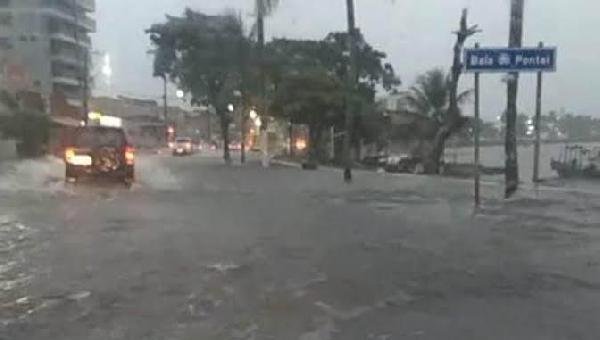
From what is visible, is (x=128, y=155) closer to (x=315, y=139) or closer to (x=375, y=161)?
(x=375, y=161)

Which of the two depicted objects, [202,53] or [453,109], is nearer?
[453,109]

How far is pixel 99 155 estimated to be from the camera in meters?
26.3

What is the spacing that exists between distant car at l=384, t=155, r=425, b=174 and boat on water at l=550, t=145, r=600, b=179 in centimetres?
668

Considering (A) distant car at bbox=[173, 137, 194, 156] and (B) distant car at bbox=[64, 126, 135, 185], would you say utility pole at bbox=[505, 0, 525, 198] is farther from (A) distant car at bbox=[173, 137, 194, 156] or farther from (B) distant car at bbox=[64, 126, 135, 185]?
(A) distant car at bbox=[173, 137, 194, 156]

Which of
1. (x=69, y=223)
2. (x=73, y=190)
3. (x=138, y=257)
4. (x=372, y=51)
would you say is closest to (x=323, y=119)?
(x=372, y=51)

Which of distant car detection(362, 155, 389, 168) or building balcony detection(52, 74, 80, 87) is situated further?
building balcony detection(52, 74, 80, 87)

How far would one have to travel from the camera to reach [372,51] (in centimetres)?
6838

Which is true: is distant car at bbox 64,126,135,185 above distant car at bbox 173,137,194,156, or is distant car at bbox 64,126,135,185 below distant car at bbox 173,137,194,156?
above

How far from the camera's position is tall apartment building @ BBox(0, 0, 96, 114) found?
325 feet

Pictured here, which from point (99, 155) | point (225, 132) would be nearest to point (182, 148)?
point (225, 132)

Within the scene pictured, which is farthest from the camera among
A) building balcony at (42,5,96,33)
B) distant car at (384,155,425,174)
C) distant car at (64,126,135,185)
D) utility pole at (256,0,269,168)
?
building balcony at (42,5,96,33)

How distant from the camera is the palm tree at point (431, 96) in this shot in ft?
186

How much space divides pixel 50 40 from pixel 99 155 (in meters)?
79.6

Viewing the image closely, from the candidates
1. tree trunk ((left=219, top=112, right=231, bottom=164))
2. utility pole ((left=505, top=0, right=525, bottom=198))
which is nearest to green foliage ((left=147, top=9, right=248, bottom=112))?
tree trunk ((left=219, top=112, right=231, bottom=164))
